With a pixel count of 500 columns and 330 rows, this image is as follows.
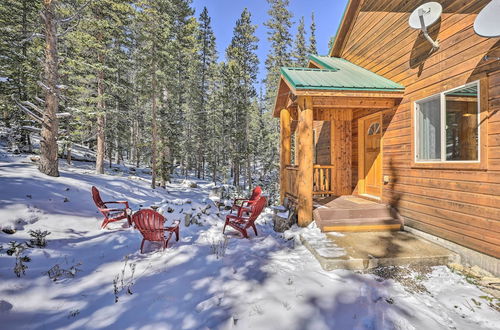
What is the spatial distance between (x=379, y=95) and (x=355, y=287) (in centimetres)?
427

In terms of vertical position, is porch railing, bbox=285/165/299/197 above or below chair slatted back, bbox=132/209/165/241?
above

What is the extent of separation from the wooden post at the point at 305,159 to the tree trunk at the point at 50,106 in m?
8.72

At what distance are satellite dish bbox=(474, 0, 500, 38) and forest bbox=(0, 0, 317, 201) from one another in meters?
9.88

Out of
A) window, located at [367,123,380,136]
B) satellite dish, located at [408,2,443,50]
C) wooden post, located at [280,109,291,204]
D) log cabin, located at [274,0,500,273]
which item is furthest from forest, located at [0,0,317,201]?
satellite dish, located at [408,2,443,50]

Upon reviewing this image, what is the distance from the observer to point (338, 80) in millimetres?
5398

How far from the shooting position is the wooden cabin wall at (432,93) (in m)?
3.44

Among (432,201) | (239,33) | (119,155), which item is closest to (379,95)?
(432,201)

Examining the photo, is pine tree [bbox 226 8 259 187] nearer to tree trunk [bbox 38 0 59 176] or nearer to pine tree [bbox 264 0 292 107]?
pine tree [bbox 264 0 292 107]

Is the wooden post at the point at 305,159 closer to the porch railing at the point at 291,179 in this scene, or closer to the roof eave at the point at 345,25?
the porch railing at the point at 291,179

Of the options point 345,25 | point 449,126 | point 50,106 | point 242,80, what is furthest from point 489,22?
point 242,80

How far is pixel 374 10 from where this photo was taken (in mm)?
6246

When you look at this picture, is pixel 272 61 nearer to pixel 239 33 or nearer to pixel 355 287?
pixel 239 33

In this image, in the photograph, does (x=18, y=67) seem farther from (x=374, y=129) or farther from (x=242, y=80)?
(x=374, y=129)

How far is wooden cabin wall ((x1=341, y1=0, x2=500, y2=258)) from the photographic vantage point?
3.44 m
